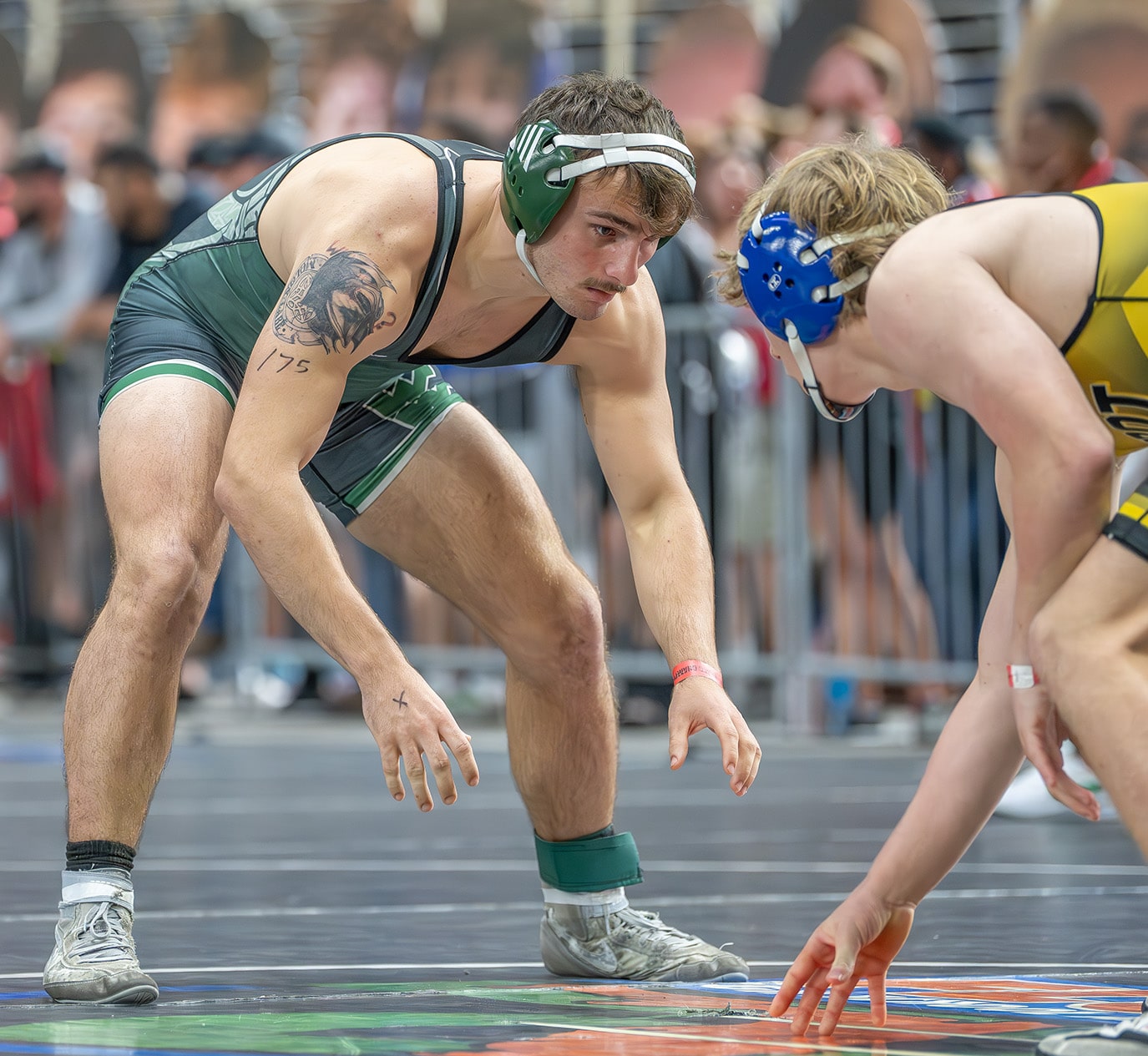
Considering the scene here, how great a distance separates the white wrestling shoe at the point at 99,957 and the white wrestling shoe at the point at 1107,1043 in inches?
60.6

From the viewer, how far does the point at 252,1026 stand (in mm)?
2949

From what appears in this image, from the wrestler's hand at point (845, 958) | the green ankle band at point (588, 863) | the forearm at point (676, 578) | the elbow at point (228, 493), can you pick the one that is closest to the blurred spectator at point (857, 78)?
the forearm at point (676, 578)

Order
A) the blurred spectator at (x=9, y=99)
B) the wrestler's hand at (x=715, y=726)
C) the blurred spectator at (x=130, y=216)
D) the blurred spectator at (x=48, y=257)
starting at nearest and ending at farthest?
the wrestler's hand at (x=715, y=726)
the blurred spectator at (x=130, y=216)
the blurred spectator at (x=48, y=257)
the blurred spectator at (x=9, y=99)

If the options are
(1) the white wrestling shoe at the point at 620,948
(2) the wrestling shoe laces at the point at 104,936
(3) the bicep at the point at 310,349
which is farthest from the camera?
(1) the white wrestling shoe at the point at 620,948

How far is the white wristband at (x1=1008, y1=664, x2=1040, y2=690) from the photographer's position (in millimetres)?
2646

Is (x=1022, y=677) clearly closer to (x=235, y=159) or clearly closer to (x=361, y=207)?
(x=361, y=207)

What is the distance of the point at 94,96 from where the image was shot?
13.0 m

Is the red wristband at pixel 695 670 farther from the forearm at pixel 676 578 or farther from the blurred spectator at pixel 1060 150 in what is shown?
the blurred spectator at pixel 1060 150

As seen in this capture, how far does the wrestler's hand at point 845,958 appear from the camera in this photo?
2.87m

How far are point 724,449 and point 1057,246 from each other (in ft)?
20.5

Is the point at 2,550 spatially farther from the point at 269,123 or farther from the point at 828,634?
the point at 828,634

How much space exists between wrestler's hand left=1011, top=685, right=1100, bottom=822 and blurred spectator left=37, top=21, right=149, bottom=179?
10831 mm

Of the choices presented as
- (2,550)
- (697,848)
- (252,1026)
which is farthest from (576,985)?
(2,550)

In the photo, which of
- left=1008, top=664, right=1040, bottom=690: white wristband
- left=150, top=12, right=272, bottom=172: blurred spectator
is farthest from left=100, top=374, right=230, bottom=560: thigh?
left=150, top=12, right=272, bottom=172: blurred spectator
